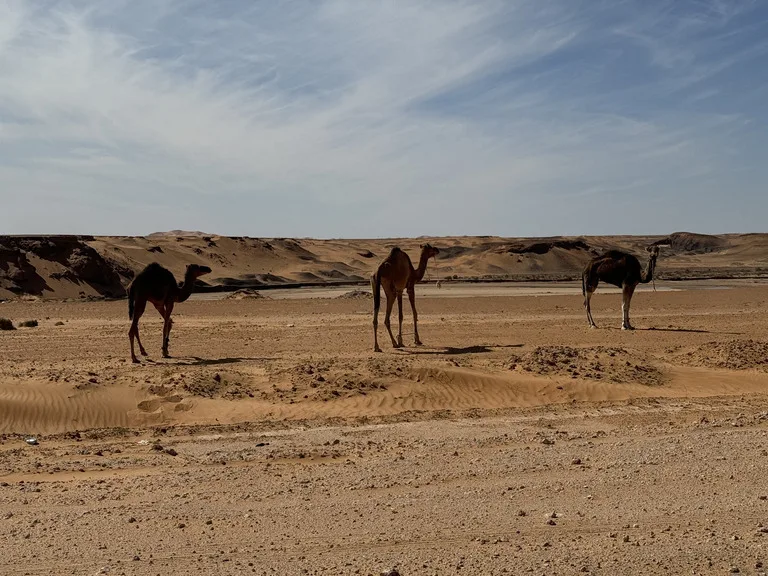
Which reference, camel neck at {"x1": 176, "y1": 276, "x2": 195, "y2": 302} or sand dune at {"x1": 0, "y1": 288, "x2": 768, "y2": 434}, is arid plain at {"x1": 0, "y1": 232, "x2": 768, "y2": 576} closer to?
sand dune at {"x1": 0, "y1": 288, "x2": 768, "y2": 434}

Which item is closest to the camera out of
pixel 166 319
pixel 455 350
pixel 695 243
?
pixel 166 319

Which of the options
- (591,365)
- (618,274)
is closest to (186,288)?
(591,365)

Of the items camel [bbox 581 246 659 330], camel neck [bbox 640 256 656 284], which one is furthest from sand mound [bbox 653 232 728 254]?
camel [bbox 581 246 659 330]

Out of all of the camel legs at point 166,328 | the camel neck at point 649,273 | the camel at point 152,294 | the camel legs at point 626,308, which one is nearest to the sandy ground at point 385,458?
the camel legs at point 166,328

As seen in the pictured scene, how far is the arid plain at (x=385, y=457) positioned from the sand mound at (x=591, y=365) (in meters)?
0.06

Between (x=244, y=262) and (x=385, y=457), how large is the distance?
216 ft

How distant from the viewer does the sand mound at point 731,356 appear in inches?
667

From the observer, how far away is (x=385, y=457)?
9.99 m

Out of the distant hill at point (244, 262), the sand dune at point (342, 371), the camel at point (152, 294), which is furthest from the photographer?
the distant hill at point (244, 262)

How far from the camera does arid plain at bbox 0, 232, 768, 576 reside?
656cm

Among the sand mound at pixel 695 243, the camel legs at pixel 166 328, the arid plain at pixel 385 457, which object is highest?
the sand mound at pixel 695 243

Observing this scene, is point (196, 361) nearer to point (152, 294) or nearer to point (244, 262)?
point (152, 294)

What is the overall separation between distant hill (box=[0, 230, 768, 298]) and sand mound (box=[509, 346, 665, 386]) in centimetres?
3286

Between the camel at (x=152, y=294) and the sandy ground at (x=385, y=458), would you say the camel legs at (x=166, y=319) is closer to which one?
the camel at (x=152, y=294)
